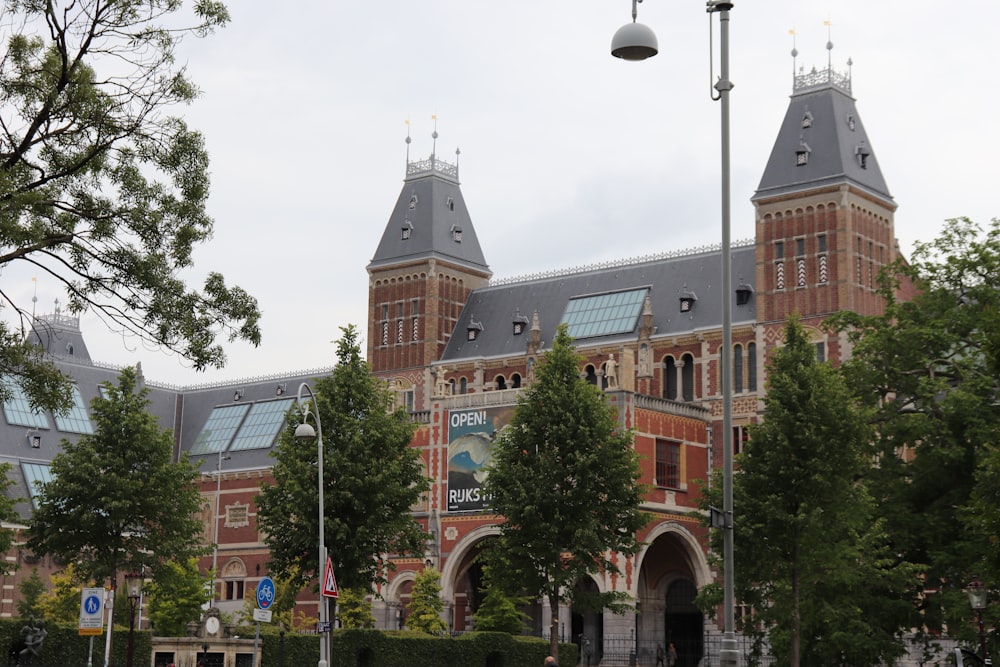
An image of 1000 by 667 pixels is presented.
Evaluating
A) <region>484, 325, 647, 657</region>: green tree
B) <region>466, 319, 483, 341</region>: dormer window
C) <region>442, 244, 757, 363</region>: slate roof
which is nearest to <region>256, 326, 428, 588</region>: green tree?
<region>484, 325, 647, 657</region>: green tree

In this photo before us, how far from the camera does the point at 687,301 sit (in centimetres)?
7025

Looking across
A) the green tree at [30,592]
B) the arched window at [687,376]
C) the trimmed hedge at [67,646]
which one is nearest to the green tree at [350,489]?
the trimmed hedge at [67,646]

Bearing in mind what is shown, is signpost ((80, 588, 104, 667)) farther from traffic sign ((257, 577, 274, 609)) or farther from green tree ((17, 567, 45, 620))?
green tree ((17, 567, 45, 620))

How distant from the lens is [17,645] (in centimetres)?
4181

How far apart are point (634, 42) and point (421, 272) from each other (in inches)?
2248

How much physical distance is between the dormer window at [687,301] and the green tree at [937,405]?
80.4ft

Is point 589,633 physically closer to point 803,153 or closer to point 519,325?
point 519,325

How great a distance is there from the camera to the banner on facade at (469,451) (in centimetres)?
6481

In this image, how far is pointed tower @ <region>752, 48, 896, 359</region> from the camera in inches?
2534

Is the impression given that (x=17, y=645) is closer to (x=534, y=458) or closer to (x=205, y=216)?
(x=534, y=458)

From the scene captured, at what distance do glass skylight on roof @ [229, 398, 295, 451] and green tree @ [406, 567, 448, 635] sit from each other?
28076 millimetres

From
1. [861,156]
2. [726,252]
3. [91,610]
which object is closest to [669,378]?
[861,156]

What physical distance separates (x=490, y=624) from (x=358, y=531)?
13.4 m

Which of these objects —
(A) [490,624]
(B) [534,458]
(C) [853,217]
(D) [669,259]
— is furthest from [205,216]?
(D) [669,259]
